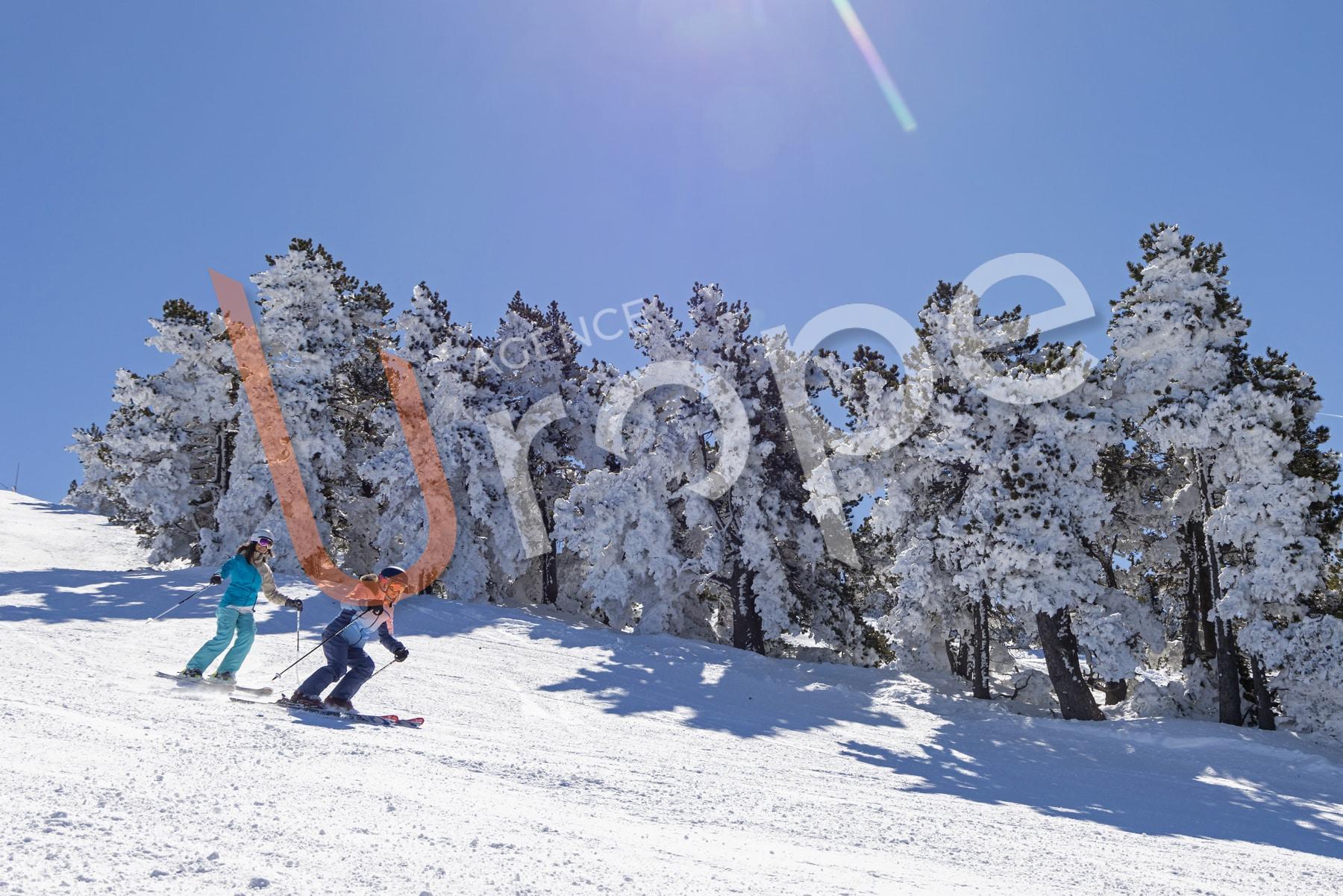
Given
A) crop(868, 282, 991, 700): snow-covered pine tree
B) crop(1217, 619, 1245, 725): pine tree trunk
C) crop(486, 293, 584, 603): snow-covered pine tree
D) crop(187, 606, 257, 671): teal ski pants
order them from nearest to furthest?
crop(187, 606, 257, 671): teal ski pants < crop(1217, 619, 1245, 725): pine tree trunk < crop(868, 282, 991, 700): snow-covered pine tree < crop(486, 293, 584, 603): snow-covered pine tree

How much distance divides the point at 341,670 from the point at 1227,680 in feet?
61.2

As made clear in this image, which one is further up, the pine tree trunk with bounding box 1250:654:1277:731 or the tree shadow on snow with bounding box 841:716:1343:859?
the pine tree trunk with bounding box 1250:654:1277:731

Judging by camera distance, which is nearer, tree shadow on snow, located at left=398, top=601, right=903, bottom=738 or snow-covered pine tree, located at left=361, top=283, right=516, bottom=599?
tree shadow on snow, located at left=398, top=601, right=903, bottom=738

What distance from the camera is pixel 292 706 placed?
8.95 m

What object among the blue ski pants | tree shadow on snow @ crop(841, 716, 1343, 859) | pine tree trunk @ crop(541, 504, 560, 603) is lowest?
tree shadow on snow @ crop(841, 716, 1343, 859)

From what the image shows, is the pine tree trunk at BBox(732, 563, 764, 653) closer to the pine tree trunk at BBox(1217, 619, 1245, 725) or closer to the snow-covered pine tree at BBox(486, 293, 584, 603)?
the snow-covered pine tree at BBox(486, 293, 584, 603)

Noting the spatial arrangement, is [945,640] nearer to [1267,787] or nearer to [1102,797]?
[1267,787]

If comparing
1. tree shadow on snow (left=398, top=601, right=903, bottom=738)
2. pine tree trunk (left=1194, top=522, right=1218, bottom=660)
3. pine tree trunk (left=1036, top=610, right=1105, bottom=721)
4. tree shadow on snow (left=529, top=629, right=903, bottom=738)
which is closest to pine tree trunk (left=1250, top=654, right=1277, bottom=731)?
pine tree trunk (left=1194, top=522, right=1218, bottom=660)

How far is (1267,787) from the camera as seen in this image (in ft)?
41.5

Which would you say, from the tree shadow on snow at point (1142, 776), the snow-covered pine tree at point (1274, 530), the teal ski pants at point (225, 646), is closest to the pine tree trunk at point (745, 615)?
the tree shadow on snow at point (1142, 776)

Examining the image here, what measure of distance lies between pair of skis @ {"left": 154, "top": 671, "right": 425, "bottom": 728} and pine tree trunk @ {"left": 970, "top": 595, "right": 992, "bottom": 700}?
1509 centimetres

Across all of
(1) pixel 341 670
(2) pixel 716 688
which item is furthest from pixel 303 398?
(1) pixel 341 670

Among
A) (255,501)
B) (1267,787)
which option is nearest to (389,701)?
(1267,787)

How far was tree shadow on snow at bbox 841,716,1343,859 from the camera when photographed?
923 centimetres
